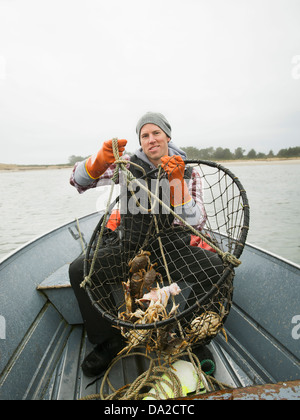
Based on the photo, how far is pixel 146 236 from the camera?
2.32m

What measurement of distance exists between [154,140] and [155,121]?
9.0 inches

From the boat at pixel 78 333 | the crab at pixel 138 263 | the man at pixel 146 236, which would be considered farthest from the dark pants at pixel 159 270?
the boat at pixel 78 333

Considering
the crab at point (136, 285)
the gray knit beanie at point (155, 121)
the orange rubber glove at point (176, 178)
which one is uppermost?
the gray knit beanie at point (155, 121)

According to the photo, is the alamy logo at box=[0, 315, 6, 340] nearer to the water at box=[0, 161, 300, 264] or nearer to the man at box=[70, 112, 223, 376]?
the man at box=[70, 112, 223, 376]

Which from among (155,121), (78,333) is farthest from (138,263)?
(155,121)

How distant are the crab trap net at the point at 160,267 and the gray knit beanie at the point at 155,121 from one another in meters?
0.58

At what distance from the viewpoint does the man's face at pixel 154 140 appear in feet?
8.41

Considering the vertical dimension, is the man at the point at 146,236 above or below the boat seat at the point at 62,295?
above

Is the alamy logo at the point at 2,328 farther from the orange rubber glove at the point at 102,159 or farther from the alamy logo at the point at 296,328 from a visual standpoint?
the alamy logo at the point at 296,328

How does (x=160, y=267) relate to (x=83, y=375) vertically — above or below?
above

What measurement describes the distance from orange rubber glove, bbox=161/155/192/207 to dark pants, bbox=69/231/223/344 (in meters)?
0.50

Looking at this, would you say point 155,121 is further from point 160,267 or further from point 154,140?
point 160,267

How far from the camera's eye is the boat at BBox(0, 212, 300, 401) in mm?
1799

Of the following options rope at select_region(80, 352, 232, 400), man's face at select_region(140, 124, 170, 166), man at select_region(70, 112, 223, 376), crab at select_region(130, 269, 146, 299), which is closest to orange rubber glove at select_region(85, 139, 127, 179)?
man at select_region(70, 112, 223, 376)
